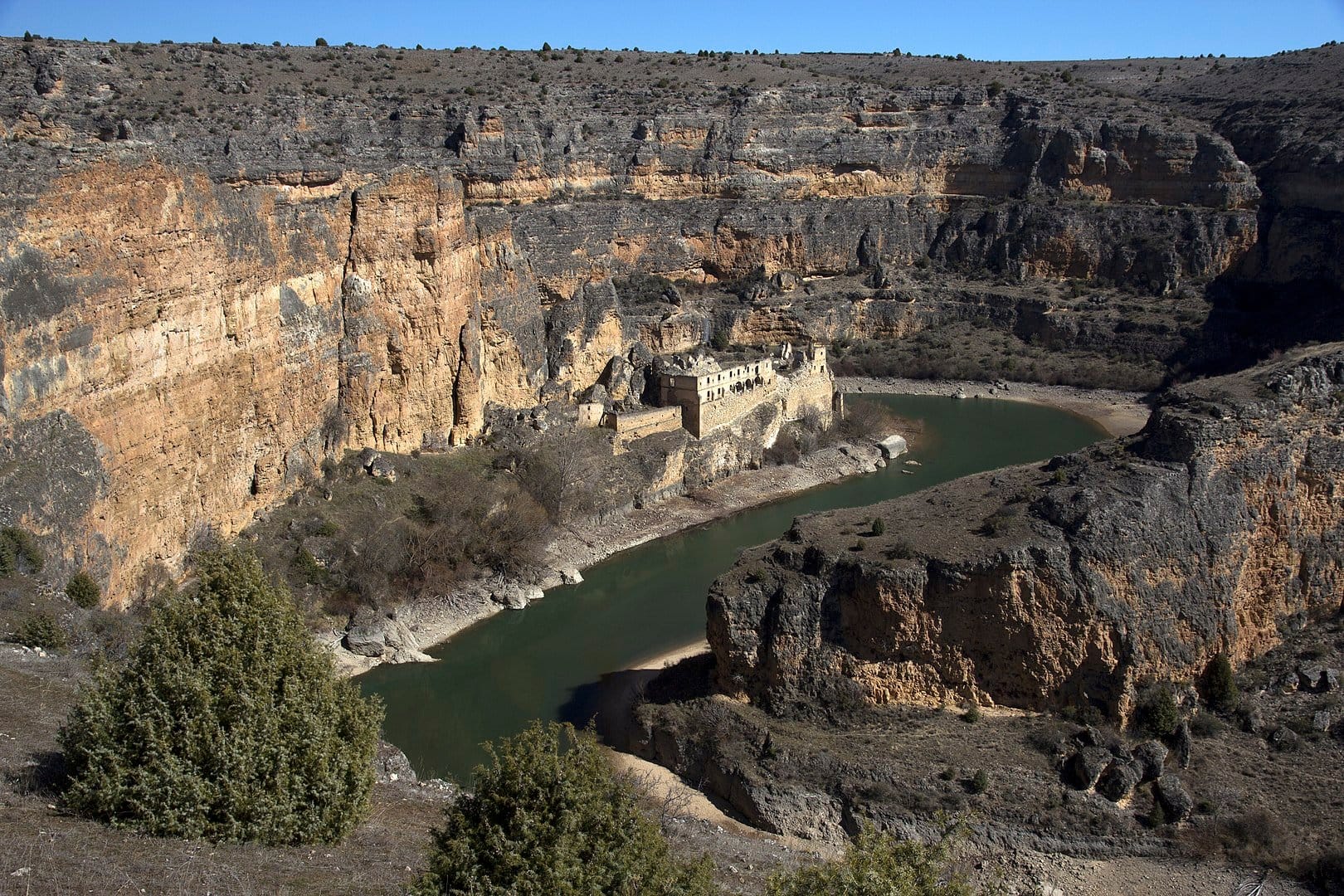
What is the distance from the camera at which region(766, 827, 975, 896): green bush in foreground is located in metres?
11.8

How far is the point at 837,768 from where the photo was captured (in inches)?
863

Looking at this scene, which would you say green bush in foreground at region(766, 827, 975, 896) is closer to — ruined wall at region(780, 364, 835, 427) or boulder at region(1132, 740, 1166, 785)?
boulder at region(1132, 740, 1166, 785)

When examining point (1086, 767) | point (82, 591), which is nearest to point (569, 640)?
point (82, 591)

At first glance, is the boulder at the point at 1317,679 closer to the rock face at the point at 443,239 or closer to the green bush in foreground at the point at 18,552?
the rock face at the point at 443,239

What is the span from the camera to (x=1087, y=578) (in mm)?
22734

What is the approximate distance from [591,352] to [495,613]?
14949 mm

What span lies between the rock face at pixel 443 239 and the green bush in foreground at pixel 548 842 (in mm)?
14717

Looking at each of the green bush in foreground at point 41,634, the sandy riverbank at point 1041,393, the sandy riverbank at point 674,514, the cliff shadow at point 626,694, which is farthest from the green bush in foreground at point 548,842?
the sandy riverbank at point 1041,393

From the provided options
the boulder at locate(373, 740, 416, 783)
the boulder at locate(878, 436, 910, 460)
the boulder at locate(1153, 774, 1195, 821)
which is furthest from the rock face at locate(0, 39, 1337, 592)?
the boulder at locate(1153, 774, 1195, 821)

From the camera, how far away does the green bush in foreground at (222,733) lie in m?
14.0

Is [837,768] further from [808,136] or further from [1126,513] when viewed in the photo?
[808,136]

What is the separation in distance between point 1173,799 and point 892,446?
28.5 meters

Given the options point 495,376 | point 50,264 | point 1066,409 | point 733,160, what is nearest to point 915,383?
point 1066,409

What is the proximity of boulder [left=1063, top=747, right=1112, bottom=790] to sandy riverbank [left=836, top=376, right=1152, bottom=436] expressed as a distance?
114 ft
